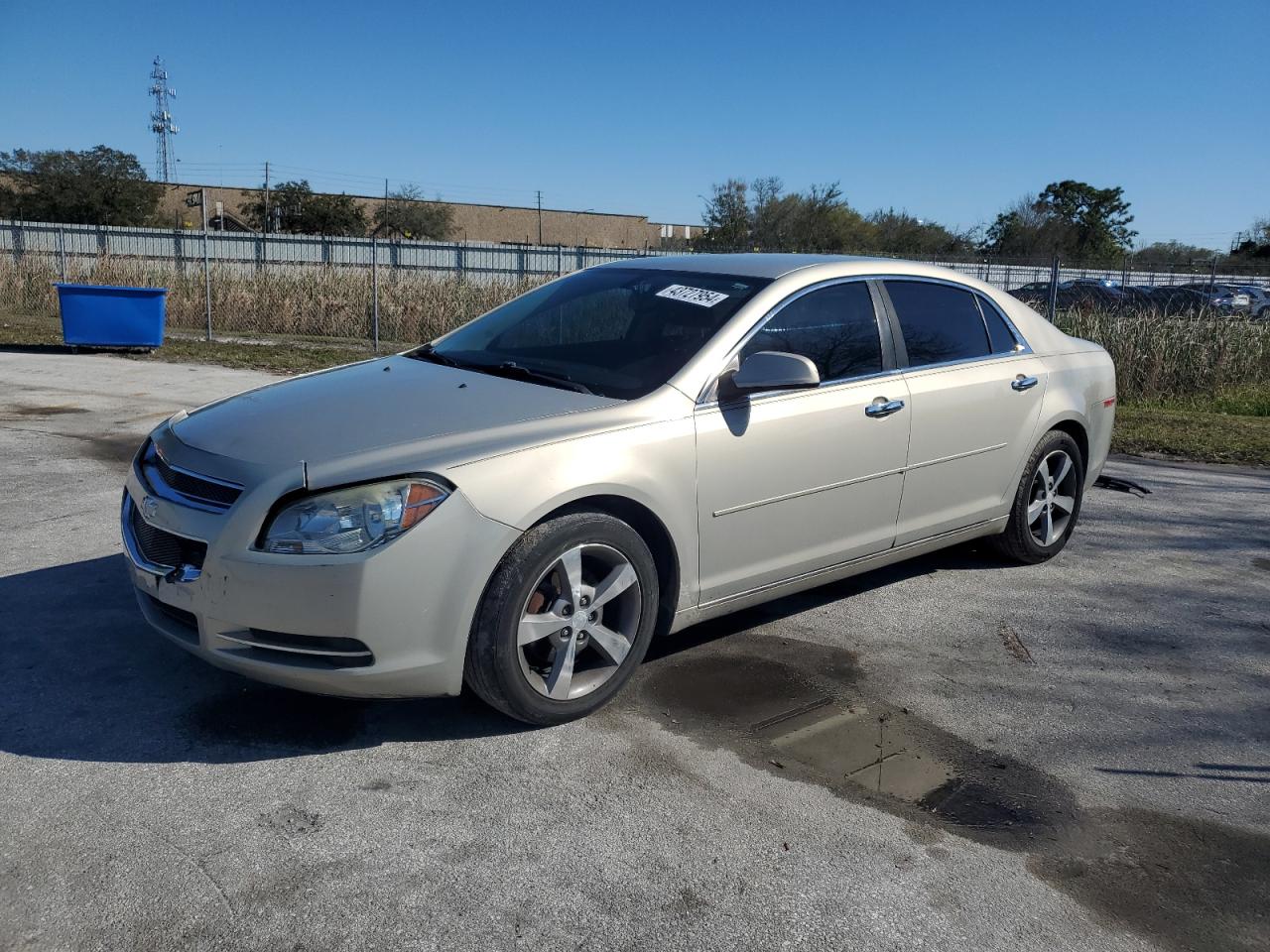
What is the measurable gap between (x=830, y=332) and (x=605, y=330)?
0.98m

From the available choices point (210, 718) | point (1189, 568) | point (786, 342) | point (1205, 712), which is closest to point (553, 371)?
point (786, 342)

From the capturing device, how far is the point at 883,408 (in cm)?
466

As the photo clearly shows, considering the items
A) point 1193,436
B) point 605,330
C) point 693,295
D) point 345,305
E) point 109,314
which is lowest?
point 1193,436

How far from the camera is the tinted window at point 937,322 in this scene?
16.4 ft

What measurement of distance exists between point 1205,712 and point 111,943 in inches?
147

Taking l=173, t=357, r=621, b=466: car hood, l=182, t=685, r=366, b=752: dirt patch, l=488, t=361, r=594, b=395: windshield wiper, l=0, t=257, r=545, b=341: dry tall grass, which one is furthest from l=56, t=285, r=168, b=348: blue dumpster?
l=182, t=685, r=366, b=752: dirt patch

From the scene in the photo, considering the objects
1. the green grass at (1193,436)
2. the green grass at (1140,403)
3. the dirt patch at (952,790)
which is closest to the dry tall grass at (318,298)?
the green grass at (1140,403)

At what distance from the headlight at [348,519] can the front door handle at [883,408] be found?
6.83 feet

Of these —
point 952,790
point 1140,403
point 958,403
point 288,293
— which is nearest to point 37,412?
point 958,403

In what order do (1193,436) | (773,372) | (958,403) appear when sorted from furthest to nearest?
(1193,436) → (958,403) → (773,372)

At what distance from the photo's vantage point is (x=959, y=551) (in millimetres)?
6199

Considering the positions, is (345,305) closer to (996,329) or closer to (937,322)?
(996,329)

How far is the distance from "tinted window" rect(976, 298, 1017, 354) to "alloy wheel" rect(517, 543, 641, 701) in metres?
2.66

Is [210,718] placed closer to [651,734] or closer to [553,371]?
[651,734]
